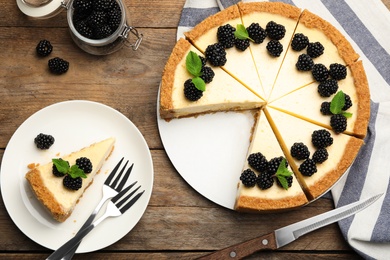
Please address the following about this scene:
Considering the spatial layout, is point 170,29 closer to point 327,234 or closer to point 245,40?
point 245,40

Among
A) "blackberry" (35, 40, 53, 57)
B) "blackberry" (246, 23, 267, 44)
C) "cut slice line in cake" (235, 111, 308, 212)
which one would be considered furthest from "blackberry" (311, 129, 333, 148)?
"blackberry" (35, 40, 53, 57)

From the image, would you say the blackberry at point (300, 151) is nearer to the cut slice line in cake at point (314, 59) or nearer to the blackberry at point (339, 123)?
the blackberry at point (339, 123)

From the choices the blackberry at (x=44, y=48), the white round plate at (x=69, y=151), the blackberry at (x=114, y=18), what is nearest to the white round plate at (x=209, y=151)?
the white round plate at (x=69, y=151)

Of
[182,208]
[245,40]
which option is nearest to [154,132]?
[182,208]

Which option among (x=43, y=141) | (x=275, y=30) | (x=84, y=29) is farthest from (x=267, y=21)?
(x=43, y=141)

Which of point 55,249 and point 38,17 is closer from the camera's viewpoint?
point 55,249

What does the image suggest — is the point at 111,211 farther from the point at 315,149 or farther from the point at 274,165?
the point at 315,149
